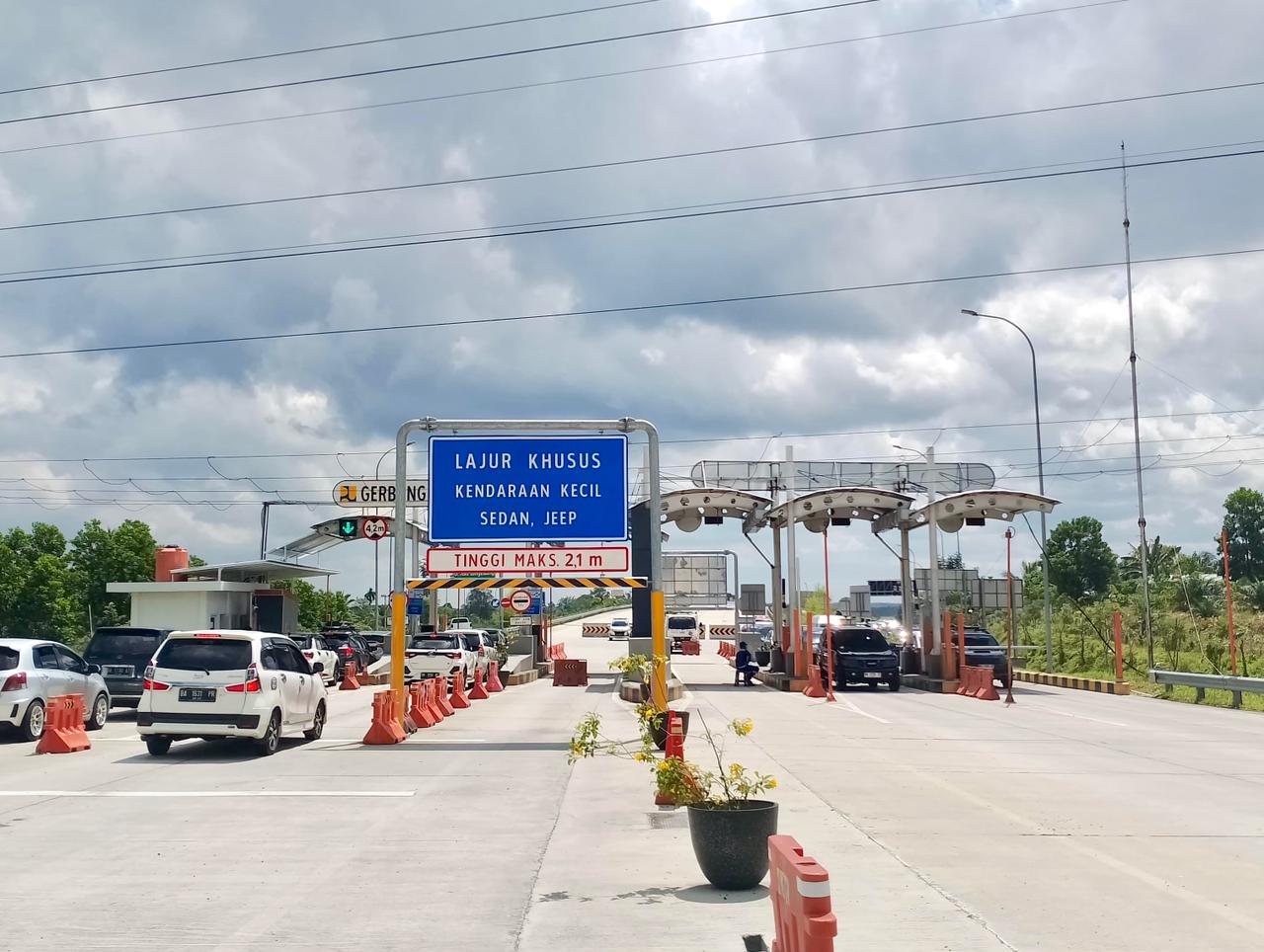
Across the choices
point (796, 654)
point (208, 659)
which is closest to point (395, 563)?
point (208, 659)

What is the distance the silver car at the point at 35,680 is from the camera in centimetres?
1712

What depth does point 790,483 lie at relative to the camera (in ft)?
119

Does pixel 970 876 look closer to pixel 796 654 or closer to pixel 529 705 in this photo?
pixel 529 705

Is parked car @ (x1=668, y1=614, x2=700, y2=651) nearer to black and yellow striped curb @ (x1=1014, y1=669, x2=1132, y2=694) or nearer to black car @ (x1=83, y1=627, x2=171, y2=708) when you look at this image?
black and yellow striped curb @ (x1=1014, y1=669, x2=1132, y2=694)

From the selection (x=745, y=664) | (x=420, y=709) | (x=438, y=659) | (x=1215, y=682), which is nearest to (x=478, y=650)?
(x=438, y=659)

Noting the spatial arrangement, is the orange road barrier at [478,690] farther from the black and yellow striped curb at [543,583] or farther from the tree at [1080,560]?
the tree at [1080,560]

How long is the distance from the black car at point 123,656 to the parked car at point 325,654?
11071mm

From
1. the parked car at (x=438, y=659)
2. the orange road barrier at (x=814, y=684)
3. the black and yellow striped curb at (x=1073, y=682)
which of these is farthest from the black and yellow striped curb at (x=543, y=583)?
the black and yellow striped curb at (x=1073, y=682)

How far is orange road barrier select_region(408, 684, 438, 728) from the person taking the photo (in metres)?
20.6

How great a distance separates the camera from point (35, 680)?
17.5 metres

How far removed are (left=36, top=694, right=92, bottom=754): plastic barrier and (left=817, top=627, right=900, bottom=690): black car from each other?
871 inches

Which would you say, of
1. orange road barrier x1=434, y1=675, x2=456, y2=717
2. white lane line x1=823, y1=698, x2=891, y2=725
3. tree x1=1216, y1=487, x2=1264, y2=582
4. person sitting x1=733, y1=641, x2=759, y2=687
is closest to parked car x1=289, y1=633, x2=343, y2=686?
orange road barrier x1=434, y1=675, x2=456, y2=717

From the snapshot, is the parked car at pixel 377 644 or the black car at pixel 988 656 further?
the parked car at pixel 377 644

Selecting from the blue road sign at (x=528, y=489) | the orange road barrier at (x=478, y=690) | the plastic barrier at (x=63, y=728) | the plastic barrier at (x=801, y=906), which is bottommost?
the orange road barrier at (x=478, y=690)
